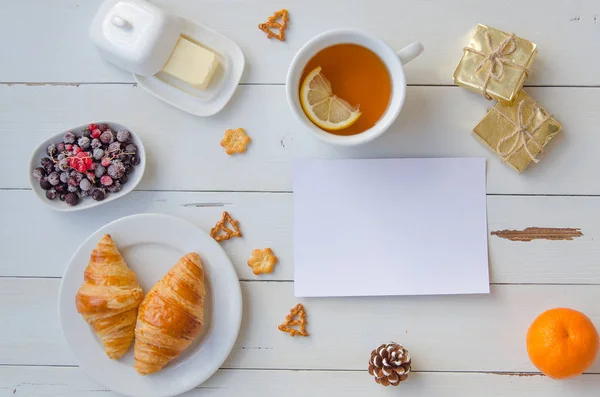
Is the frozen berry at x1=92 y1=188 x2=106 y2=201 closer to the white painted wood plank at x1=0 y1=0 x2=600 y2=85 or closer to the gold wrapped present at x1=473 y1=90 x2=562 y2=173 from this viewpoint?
the white painted wood plank at x1=0 y1=0 x2=600 y2=85

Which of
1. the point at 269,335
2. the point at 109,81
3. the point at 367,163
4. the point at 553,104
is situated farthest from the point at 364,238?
the point at 109,81

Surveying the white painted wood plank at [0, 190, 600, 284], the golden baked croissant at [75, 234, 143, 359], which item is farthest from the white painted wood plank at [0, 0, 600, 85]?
the golden baked croissant at [75, 234, 143, 359]

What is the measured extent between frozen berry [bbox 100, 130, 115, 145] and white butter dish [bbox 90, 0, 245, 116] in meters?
0.10

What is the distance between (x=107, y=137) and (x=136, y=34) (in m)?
0.17

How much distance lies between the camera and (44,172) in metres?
0.89

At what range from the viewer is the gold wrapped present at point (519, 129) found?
2.90ft

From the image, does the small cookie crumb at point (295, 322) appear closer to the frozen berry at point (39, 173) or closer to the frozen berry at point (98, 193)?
the frozen berry at point (98, 193)

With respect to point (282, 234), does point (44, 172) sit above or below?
above

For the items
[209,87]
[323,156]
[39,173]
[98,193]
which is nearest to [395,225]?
[323,156]

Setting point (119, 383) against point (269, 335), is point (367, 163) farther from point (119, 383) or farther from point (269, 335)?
point (119, 383)

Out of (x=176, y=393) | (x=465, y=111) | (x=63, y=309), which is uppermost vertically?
(x=465, y=111)

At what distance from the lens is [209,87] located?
90 cm

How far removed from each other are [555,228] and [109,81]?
2.65 feet

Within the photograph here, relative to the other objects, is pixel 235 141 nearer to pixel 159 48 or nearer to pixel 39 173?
pixel 159 48
